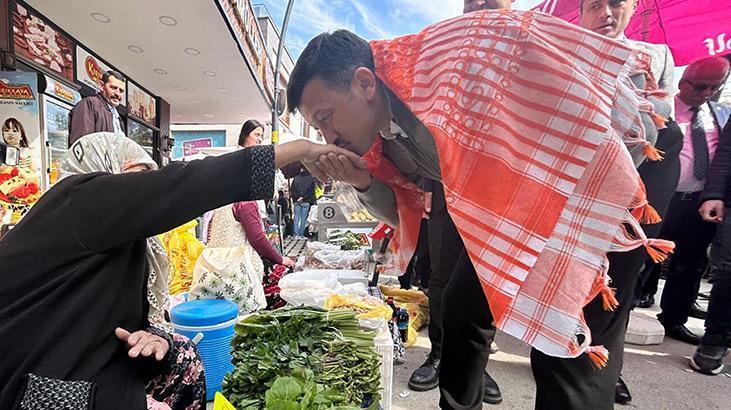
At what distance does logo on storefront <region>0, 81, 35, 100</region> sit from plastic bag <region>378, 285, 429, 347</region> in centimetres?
479

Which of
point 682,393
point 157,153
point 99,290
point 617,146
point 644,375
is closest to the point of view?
point 617,146

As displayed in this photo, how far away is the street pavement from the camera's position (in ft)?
6.97

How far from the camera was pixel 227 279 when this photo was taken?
248 cm

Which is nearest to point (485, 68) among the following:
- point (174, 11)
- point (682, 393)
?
point (682, 393)

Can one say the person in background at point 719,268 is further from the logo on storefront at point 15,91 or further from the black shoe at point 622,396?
the logo on storefront at point 15,91

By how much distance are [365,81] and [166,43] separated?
6664 mm

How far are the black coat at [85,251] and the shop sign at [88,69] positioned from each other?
6588 mm

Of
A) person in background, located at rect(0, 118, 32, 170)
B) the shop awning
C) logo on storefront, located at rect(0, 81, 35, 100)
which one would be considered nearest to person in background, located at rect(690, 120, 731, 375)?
the shop awning

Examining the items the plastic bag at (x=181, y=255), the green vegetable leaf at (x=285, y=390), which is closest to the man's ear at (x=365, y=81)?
the green vegetable leaf at (x=285, y=390)

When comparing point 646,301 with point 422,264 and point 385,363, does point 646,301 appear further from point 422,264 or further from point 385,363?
point 385,363

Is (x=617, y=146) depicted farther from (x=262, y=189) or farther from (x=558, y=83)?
(x=262, y=189)

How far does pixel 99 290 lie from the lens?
1.10 meters

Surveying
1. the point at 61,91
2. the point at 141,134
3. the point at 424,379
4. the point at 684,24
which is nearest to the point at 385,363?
the point at 424,379

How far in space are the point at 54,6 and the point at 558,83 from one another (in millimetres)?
6667
